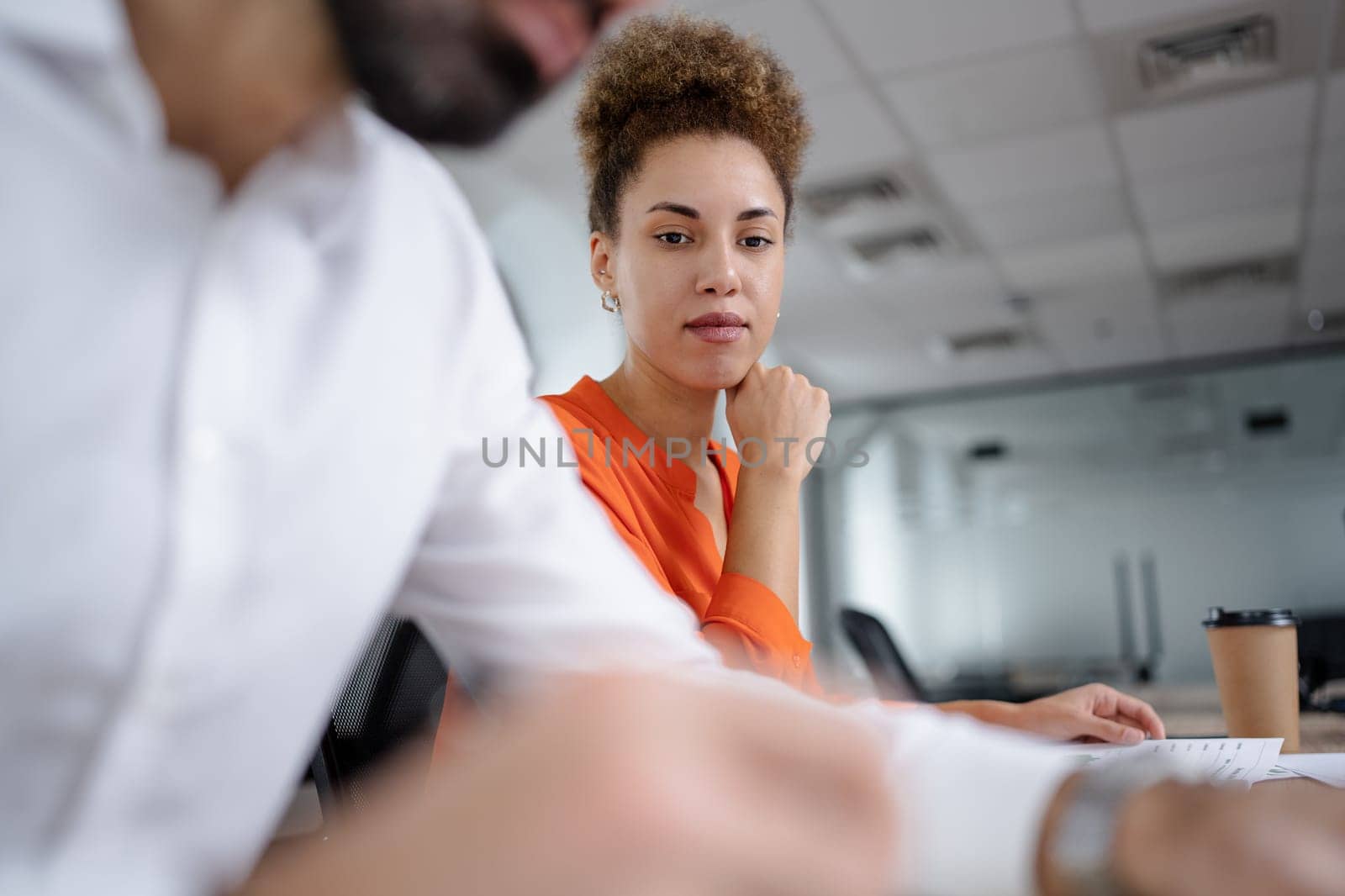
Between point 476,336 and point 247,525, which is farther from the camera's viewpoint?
point 476,336

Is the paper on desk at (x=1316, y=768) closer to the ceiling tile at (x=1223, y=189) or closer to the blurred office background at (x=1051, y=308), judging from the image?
the blurred office background at (x=1051, y=308)

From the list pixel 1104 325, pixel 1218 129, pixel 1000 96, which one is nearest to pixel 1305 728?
pixel 1000 96

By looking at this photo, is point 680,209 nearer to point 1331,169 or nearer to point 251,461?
point 251,461

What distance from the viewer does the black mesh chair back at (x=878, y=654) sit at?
71.9 inches

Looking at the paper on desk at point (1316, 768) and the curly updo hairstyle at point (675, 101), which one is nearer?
the paper on desk at point (1316, 768)

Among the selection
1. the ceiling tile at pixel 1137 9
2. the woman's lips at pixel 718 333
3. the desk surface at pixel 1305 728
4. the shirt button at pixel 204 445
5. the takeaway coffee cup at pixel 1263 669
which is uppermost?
the ceiling tile at pixel 1137 9

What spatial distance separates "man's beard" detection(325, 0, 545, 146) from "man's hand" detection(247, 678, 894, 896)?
342mm

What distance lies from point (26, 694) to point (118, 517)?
73 millimetres

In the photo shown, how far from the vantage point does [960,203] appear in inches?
154

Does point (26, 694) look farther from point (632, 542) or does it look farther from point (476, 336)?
point (632, 542)

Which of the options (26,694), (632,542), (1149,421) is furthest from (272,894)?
(1149,421)

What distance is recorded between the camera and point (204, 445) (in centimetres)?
40

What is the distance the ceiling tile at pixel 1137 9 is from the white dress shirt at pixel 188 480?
2.76 meters

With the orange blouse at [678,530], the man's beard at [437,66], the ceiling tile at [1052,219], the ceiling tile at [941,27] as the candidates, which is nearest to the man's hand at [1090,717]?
the orange blouse at [678,530]
